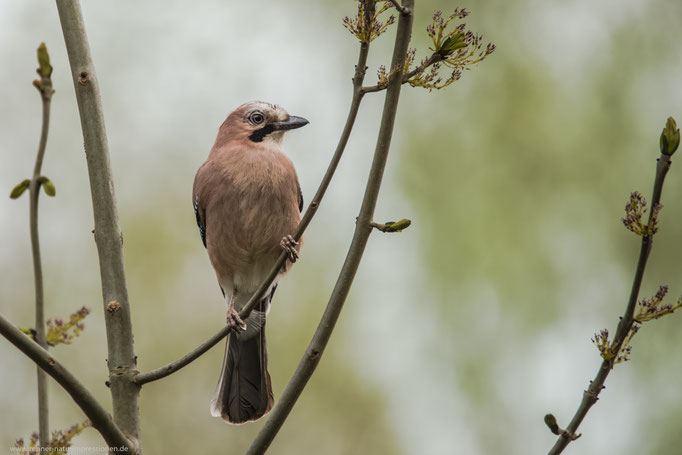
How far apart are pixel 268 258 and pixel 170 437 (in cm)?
588

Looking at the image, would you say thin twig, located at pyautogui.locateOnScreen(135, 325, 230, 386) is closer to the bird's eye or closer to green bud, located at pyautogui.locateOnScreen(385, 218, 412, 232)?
Result: green bud, located at pyautogui.locateOnScreen(385, 218, 412, 232)

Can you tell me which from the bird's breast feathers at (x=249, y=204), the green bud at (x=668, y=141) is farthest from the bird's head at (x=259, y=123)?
the green bud at (x=668, y=141)

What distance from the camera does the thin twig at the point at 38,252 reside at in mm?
2934

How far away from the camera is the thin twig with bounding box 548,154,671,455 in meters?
2.67

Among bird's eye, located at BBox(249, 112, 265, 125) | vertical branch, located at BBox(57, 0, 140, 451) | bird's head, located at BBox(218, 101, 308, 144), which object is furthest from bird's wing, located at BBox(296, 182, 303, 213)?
vertical branch, located at BBox(57, 0, 140, 451)

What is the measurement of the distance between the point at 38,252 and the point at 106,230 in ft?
1.71

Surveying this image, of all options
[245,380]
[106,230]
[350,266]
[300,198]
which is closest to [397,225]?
[350,266]

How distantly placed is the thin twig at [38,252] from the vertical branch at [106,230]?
331mm

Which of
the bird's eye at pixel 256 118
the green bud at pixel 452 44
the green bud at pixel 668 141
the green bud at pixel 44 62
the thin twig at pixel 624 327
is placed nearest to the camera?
the thin twig at pixel 624 327

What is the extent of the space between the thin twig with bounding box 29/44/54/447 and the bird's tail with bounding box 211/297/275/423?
110 inches

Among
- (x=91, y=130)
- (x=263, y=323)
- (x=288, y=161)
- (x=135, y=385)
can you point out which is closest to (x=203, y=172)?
(x=288, y=161)

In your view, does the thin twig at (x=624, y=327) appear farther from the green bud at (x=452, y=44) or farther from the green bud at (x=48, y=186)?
the green bud at (x=48, y=186)

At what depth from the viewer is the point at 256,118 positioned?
6.23m

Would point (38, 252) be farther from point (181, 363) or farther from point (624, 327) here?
point (624, 327)
